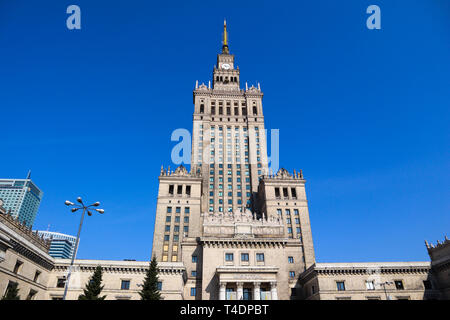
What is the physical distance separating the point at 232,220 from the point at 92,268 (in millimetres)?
25871

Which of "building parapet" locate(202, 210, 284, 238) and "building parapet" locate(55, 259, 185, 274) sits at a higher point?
"building parapet" locate(202, 210, 284, 238)

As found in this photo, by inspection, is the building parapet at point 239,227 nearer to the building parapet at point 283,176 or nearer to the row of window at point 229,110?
the building parapet at point 283,176

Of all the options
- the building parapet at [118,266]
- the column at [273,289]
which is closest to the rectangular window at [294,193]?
the column at [273,289]

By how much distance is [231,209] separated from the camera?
88.4m

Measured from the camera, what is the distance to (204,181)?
3629 inches

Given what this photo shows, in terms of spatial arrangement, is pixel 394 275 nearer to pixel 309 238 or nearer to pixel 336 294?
pixel 336 294

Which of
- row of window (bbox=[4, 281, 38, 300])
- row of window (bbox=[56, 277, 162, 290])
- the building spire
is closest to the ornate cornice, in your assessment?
row of window (bbox=[56, 277, 162, 290])

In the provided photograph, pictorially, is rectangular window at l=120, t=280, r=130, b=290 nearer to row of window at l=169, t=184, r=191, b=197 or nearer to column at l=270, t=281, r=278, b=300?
column at l=270, t=281, r=278, b=300

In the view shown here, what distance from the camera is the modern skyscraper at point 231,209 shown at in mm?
50656

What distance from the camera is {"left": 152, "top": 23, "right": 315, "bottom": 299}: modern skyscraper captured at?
50656mm

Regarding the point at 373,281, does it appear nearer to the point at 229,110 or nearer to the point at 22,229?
the point at 22,229

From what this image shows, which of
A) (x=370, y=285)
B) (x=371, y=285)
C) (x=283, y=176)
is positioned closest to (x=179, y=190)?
(x=283, y=176)
